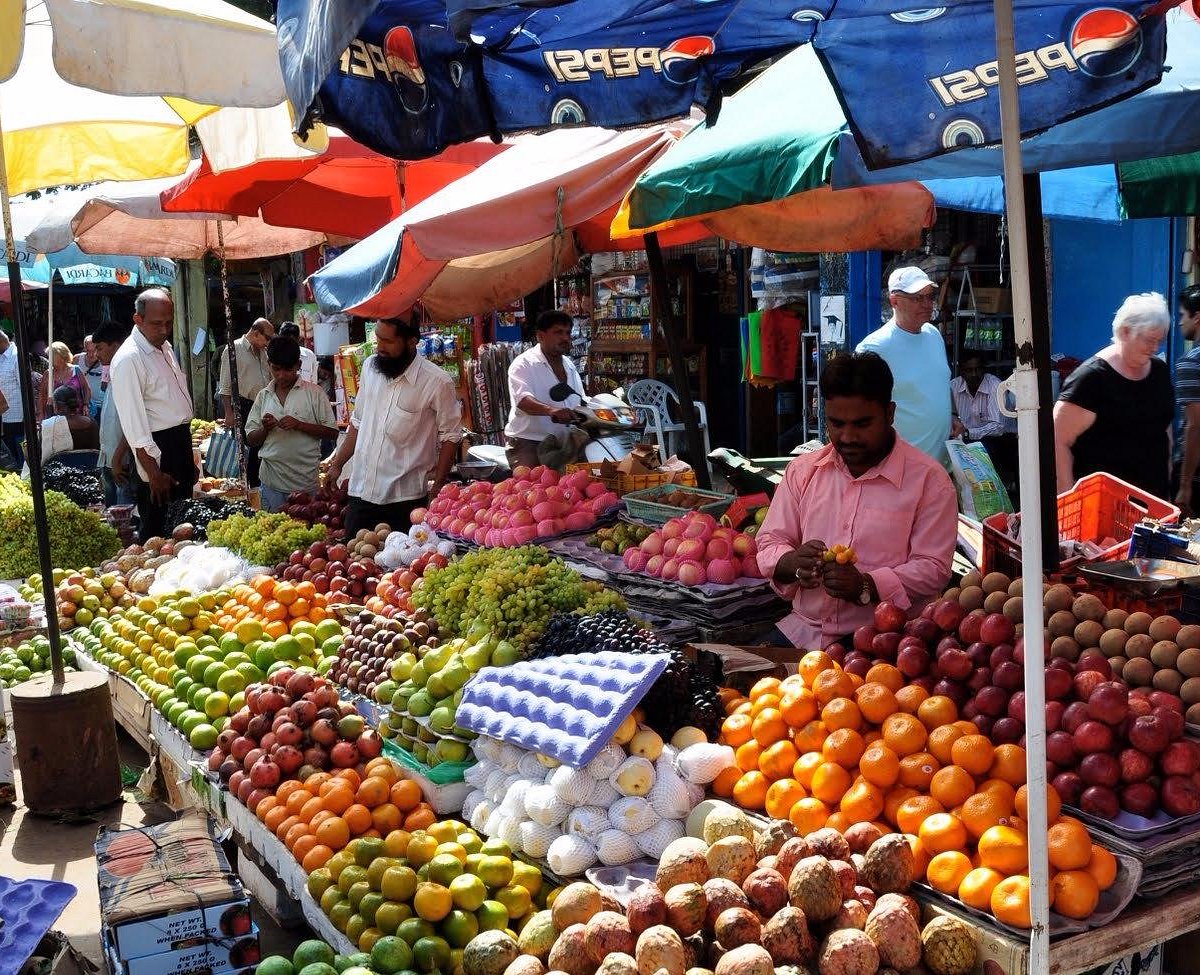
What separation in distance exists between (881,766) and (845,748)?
119 millimetres

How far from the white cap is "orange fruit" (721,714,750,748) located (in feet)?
12.2

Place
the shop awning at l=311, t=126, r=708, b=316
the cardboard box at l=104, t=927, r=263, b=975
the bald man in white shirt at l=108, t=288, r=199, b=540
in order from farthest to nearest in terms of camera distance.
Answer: the bald man in white shirt at l=108, t=288, r=199, b=540 → the shop awning at l=311, t=126, r=708, b=316 → the cardboard box at l=104, t=927, r=263, b=975

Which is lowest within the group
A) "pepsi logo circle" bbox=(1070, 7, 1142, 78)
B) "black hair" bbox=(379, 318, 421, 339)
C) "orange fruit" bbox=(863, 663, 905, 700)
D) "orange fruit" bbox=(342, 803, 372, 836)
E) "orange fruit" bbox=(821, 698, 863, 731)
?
"orange fruit" bbox=(342, 803, 372, 836)

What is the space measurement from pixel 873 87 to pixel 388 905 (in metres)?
2.74

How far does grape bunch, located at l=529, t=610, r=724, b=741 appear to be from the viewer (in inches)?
131

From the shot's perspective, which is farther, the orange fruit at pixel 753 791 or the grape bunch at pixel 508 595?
the grape bunch at pixel 508 595

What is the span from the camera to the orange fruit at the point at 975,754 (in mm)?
2701

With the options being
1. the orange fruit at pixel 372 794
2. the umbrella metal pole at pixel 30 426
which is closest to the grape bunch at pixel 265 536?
the umbrella metal pole at pixel 30 426

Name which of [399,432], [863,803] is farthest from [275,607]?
[863,803]

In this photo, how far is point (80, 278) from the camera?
55.3ft

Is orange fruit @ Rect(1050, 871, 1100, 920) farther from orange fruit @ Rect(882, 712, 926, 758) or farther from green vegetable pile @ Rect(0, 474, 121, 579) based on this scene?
green vegetable pile @ Rect(0, 474, 121, 579)

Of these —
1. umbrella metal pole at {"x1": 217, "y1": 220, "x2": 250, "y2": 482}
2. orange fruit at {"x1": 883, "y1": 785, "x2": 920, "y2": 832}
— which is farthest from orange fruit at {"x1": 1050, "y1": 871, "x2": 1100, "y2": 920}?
umbrella metal pole at {"x1": 217, "y1": 220, "x2": 250, "y2": 482}

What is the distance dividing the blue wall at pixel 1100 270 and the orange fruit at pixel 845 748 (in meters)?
6.26

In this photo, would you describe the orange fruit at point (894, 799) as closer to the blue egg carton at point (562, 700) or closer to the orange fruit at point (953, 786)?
the orange fruit at point (953, 786)
